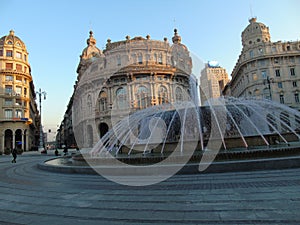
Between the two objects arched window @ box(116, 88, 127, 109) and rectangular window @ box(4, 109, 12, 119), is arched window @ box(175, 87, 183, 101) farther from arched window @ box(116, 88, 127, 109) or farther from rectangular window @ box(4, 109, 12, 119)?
rectangular window @ box(4, 109, 12, 119)

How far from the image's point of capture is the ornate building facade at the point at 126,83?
45500 millimetres

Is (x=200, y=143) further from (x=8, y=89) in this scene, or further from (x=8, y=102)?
(x=8, y=89)

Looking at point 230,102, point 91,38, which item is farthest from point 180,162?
point 91,38

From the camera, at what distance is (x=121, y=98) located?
45.9 metres

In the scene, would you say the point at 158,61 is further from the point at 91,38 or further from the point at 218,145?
the point at 218,145

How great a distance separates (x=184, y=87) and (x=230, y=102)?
37.3 m

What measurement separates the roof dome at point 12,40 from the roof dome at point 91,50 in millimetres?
13832

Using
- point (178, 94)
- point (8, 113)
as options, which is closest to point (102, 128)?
point (178, 94)

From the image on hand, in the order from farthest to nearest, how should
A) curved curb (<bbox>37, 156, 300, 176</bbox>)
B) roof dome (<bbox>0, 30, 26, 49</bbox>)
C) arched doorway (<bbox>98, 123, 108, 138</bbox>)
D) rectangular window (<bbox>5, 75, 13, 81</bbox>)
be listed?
roof dome (<bbox>0, 30, 26, 49</bbox>), rectangular window (<bbox>5, 75, 13, 81</bbox>), arched doorway (<bbox>98, 123, 108, 138</bbox>), curved curb (<bbox>37, 156, 300, 176</bbox>)

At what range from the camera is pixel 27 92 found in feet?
168

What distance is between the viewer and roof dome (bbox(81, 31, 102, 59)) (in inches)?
2285

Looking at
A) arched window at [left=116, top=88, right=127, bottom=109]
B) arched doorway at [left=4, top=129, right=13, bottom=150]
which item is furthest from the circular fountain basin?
arched doorway at [left=4, top=129, right=13, bottom=150]

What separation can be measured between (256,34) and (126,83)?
96.2ft

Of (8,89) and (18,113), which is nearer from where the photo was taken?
(8,89)
